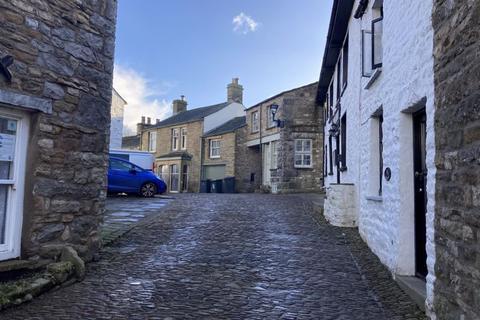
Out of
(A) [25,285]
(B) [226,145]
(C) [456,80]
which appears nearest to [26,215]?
(A) [25,285]

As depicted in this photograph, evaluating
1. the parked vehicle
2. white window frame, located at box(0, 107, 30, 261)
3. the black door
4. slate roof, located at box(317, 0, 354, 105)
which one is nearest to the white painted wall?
the parked vehicle

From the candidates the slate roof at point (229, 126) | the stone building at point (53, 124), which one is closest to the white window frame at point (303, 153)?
the slate roof at point (229, 126)

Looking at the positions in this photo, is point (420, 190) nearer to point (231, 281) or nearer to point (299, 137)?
point (231, 281)

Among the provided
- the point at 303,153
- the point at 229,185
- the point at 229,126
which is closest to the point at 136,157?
the point at 229,185

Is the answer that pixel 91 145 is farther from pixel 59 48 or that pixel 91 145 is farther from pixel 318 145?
pixel 318 145

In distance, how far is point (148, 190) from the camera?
1739cm

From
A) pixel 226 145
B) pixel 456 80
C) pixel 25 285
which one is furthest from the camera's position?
pixel 226 145

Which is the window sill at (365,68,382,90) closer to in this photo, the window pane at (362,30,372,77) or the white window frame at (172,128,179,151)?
the window pane at (362,30,372,77)

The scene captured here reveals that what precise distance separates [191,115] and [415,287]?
32057 millimetres

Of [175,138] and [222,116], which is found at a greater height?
[222,116]

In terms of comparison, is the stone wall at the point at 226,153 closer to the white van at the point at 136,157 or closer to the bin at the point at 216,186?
the bin at the point at 216,186

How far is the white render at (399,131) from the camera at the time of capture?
13.3 ft

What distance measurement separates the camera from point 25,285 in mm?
4227

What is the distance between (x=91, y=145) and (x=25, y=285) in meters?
2.15
